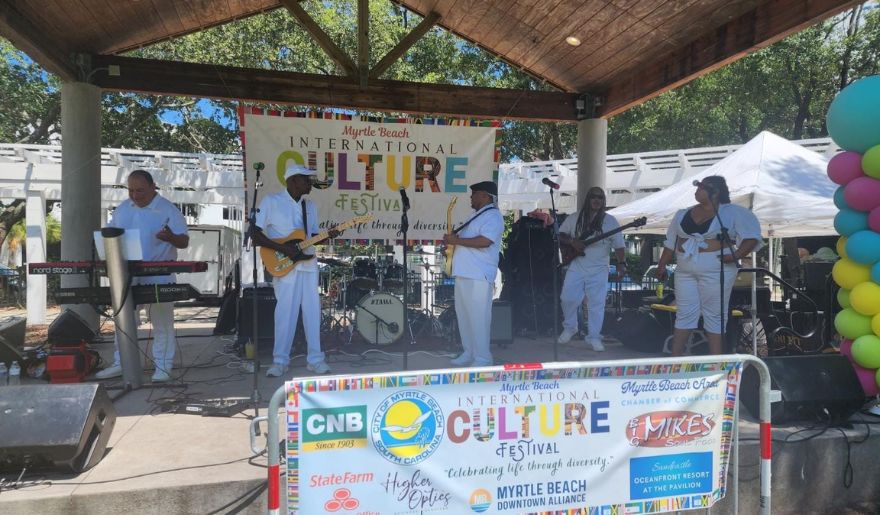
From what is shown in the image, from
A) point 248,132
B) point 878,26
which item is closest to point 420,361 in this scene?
point 248,132

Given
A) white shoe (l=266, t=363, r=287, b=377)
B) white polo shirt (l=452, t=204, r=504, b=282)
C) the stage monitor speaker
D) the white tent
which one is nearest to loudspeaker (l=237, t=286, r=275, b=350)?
white shoe (l=266, t=363, r=287, b=377)

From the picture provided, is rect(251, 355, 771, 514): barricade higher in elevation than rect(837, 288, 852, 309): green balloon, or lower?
lower

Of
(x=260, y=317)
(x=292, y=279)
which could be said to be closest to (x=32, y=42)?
(x=292, y=279)

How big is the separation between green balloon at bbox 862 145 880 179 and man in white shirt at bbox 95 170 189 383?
5.68 meters

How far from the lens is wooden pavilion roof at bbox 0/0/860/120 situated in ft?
17.9

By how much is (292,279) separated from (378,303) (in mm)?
1878

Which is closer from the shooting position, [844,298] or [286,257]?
[844,298]

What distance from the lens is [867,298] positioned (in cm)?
432

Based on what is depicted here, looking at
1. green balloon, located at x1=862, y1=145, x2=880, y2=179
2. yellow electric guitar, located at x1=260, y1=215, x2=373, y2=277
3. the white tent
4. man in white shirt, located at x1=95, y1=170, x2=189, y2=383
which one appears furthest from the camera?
the white tent

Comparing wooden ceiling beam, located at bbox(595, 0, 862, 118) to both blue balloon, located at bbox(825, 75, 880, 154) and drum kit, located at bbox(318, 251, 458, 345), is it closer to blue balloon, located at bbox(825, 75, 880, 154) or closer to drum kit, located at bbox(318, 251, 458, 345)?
blue balloon, located at bbox(825, 75, 880, 154)

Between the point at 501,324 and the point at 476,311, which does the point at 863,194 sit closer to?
the point at 476,311

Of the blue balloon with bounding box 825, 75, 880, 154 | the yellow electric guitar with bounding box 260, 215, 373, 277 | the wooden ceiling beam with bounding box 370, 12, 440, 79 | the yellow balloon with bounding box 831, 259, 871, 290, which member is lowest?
the yellow balloon with bounding box 831, 259, 871, 290

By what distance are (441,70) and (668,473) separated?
1678 centimetres

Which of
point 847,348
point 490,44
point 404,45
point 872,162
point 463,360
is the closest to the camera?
point 872,162
